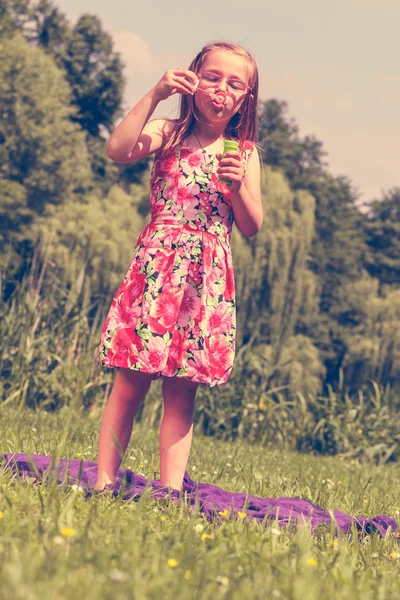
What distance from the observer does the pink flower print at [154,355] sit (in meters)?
2.86

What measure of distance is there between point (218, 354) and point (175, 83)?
3.14ft

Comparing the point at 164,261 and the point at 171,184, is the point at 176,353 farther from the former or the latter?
the point at 171,184

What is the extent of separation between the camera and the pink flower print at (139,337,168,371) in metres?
2.86

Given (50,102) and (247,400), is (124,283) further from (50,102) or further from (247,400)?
(50,102)

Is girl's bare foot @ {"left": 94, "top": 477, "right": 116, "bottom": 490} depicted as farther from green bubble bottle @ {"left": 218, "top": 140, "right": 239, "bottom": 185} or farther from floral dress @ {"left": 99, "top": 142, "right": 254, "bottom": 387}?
green bubble bottle @ {"left": 218, "top": 140, "right": 239, "bottom": 185}

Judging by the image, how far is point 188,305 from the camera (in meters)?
3.02

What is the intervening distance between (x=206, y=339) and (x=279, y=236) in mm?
24405

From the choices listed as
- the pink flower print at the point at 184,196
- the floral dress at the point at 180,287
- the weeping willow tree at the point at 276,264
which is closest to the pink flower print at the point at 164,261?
the floral dress at the point at 180,287

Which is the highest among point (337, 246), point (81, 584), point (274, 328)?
point (337, 246)

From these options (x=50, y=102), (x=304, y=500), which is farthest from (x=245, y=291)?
(x=304, y=500)

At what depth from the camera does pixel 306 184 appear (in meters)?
38.2

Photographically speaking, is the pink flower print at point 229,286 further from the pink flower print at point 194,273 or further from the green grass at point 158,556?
the green grass at point 158,556

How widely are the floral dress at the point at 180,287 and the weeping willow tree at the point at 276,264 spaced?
74.5 feet

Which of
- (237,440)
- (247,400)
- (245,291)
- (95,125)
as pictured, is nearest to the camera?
(237,440)
